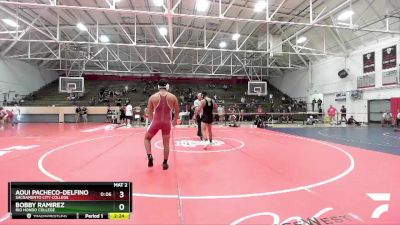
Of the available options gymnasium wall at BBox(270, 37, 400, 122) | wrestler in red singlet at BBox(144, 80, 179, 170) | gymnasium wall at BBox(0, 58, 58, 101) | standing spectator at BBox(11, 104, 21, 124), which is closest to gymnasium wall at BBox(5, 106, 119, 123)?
standing spectator at BBox(11, 104, 21, 124)

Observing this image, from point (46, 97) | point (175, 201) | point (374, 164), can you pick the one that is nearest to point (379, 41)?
point (374, 164)

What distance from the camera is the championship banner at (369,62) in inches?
821

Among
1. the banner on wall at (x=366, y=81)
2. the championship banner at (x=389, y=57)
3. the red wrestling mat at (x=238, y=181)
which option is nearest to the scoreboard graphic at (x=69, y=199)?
the red wrestling mat at (x=238, y=181)

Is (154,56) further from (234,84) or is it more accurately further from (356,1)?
(356,1)

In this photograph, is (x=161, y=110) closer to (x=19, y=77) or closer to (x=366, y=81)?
(x=366, y=81)

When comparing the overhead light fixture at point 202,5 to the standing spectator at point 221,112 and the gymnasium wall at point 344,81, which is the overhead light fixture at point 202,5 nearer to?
the standing spectator at point 221,112

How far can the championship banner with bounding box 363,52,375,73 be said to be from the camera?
20859 mm

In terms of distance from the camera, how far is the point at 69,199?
2.18 m

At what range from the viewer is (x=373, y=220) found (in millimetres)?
2842

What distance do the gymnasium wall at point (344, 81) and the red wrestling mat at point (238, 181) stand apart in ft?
54.5

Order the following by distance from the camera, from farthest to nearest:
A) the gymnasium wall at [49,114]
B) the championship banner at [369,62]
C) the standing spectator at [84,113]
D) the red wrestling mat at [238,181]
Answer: the gymnasium wall at [49,114] < the standing spectator at [84,113] < the championship banner at [369,62] < the red wrestling mat at [238,181]

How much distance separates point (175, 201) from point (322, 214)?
5.82ft

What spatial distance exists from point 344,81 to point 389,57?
5.14 meters

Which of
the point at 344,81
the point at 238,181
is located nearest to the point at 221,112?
the point at 344,81
